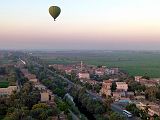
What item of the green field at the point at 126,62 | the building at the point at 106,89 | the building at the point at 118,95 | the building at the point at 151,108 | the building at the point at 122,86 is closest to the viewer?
the building at the point at 151,108

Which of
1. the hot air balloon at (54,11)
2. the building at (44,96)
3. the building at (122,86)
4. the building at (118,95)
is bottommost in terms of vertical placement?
the building at (118,95)

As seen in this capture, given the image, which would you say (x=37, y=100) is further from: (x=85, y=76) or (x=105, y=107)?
(x=85, y=76)

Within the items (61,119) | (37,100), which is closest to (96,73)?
(37,100)

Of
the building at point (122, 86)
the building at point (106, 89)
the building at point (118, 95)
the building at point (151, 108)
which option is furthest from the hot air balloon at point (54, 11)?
the building at point (122, 86)

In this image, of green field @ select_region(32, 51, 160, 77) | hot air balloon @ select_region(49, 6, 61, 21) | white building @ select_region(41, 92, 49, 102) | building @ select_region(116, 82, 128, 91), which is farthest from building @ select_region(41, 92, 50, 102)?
green field @ select_region(32, 51, 160, 77)

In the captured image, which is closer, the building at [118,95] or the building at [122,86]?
the building at [118,95]

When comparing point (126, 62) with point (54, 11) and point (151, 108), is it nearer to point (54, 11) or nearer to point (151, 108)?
point (151, 108)

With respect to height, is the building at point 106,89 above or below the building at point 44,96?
below

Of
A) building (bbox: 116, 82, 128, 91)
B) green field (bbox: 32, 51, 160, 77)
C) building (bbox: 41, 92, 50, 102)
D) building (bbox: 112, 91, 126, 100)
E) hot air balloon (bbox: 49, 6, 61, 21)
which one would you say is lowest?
green field (bbox: 32, 51, 160, 77)

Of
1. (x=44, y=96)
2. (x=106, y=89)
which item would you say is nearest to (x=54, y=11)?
(x=44, y=96)

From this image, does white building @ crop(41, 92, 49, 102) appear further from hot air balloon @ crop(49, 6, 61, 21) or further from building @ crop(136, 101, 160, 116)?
hot air balloon @ crop(49, 6, 61, 21)

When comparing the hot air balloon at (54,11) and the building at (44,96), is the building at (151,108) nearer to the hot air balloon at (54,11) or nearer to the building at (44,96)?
the building at (44,96)
